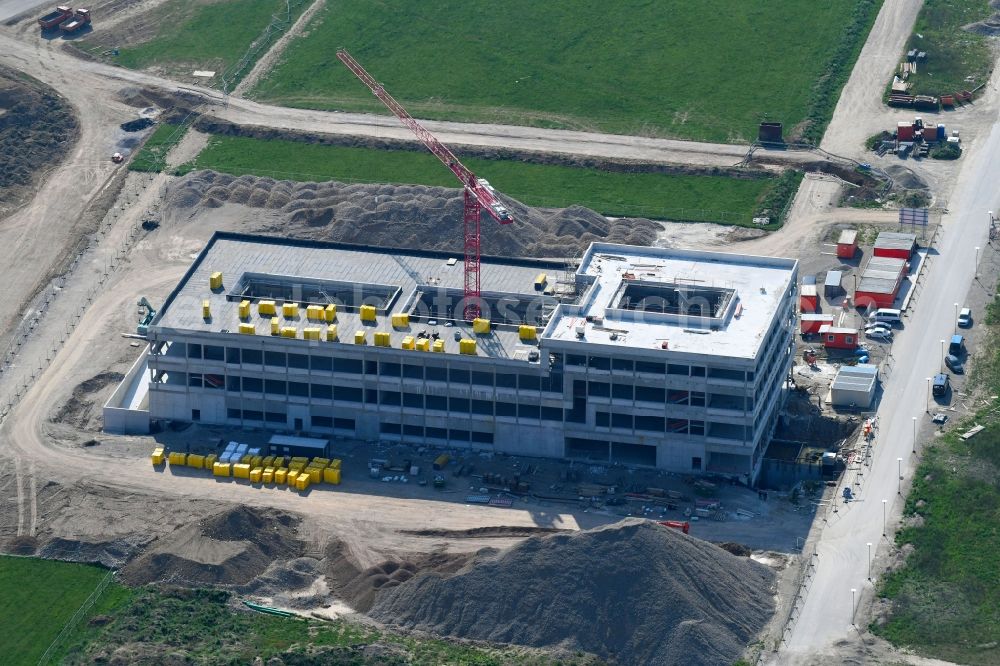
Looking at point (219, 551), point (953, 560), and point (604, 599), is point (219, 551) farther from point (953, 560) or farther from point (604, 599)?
point (953, 560)

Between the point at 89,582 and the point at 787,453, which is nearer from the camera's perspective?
the point at 89,582

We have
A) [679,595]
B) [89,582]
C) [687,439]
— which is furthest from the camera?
[687,439]

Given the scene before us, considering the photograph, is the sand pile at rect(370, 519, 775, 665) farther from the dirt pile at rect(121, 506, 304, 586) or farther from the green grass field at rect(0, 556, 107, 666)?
the green grass field at rect(0, 556, 107, 666)

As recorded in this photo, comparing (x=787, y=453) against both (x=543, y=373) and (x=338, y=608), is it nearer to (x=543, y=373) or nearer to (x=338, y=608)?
(x=543, y=373)

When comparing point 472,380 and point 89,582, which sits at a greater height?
point 472,380

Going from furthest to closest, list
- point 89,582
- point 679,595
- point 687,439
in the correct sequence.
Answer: point 687,439 → point 89,582 → point 679,595

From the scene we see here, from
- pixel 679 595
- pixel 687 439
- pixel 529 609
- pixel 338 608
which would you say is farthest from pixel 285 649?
pixel 687 439

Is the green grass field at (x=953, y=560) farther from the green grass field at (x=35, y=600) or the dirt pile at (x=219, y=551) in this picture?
the green grass field at (x=35, y=600)
